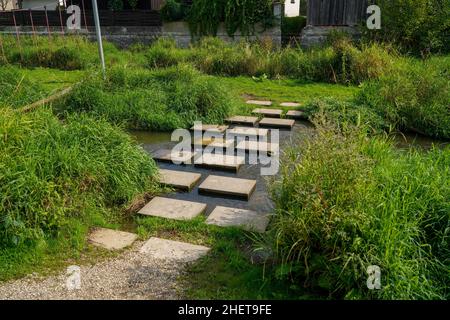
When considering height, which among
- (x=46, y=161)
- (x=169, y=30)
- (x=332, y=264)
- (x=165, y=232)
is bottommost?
(x=165, y=232)

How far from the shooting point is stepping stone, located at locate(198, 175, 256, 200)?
431 centimetres

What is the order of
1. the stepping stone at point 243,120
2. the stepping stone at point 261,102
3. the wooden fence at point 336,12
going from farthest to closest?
the wooden fence at point 336,12, the stepping stone at point 261,102, the stepping stone at point 243,120

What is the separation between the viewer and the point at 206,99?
6891 mm

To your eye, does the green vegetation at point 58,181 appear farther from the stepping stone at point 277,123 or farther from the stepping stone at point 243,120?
the stepping stone at point 277,123

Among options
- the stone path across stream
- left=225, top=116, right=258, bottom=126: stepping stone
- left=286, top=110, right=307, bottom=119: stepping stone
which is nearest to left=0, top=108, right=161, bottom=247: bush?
the stone path across stream

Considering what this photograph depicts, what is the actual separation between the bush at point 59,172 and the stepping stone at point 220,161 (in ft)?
2.71

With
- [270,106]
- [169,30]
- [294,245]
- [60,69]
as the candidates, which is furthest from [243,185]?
[169,30]

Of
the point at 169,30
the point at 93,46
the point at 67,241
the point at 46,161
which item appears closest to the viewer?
the point at 67,241

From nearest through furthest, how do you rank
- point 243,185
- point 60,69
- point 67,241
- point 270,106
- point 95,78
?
point 67,241, point 243,185, point 95,78, point 270,106, point 60,69

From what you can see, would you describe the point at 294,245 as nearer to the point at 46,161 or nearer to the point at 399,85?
the point at 46,161

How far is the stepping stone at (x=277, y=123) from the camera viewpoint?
21.8 ft

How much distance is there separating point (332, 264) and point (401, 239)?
490mm

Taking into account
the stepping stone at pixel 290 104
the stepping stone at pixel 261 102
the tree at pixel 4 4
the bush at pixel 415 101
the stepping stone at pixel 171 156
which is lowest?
the stepping stone at pixel 171 156

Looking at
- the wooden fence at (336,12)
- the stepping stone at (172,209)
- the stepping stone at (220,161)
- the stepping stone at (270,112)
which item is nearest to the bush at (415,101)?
the stepping stone at (270,112)
